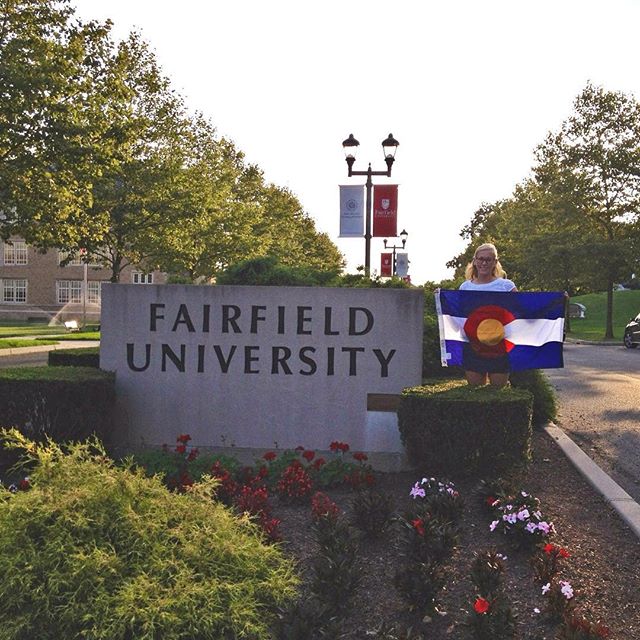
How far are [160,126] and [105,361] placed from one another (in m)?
23.0

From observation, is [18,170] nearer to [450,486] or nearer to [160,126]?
[160,126]

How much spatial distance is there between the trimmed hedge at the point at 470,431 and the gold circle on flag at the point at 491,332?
3.62 ft

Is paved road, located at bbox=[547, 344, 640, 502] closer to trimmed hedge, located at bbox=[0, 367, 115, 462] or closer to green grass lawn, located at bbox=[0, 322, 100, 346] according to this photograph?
trimmed hedge, located at bbox=[0, 367, 115, 462]

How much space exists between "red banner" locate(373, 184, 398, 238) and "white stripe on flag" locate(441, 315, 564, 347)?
1202 cm

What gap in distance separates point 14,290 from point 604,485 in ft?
237

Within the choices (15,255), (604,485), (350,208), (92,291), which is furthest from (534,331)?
(15,255)

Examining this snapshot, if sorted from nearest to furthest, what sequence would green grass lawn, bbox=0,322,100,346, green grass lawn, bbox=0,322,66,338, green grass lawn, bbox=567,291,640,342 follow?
green grass lawn, bbox=0,322,100,346 < green grass lawn, bbox=0,322,66,338 < green grass lawn, bbox=567,291,640,342

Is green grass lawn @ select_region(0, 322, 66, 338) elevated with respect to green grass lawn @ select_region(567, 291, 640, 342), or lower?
lower

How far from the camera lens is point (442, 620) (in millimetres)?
3504

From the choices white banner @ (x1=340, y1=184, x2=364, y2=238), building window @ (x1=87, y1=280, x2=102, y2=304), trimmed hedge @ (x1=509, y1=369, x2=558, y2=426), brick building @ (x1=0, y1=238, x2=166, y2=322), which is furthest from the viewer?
building window @ (x1=87, y1=280, x2=102, y2=304)

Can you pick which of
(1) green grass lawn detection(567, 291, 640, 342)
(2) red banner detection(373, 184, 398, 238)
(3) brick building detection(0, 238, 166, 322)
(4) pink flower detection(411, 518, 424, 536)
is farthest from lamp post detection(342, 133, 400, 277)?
(3) brick building detection(0, 238, 166, 322)

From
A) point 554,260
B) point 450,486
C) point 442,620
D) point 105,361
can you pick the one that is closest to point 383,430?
point 450,486

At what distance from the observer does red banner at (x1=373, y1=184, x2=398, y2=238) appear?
18.8 metres

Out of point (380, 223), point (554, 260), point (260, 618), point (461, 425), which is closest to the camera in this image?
point (260, 618)
